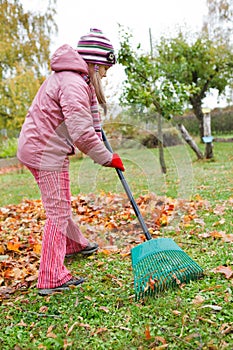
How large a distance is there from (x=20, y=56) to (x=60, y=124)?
12.7m

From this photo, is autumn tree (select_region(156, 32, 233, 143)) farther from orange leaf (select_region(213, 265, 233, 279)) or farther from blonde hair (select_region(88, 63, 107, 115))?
orange leaf (select_region(213, 265, 233, 279))

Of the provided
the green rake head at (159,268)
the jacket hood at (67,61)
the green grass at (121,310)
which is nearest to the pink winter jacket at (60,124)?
the jacket hood at (67,61)

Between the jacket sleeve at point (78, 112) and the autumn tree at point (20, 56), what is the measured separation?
11476mm

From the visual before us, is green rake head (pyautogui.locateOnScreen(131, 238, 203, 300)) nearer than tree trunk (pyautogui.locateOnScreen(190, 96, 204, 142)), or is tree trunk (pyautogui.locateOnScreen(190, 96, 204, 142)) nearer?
green rake head (pyautogui.locateOnScreen(131, 238, 203, 300))

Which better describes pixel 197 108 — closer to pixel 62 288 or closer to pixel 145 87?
pixel 145 87

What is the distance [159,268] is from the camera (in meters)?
2.29

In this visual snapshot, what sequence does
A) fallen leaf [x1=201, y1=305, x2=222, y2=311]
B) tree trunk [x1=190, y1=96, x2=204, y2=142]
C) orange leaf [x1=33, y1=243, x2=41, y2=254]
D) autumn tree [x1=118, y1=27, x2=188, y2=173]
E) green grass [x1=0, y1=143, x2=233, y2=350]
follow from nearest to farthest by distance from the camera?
green grass [x1=0, y1=143, x2=233, y2=350]
fallen leaf [x1=201, y1=305, x2=222, y2=311]
orange leaf [x1=33, y1=243, x2=41, y2=254]
autumn tree [x1=118, y1=27, x2=188, y2=173]
tree trunk [x1=190, y1=96, x2=204, y2=142]

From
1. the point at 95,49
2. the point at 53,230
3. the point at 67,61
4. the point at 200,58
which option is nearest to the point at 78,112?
the point at 67,61

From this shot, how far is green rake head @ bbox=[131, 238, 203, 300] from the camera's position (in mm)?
2238

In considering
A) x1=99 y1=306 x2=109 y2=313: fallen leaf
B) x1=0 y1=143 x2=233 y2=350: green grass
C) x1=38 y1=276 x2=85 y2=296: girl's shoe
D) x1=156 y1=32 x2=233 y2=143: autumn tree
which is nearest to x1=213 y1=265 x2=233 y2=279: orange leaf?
x1=0 y1=143 x2=233 y2=350: green grass

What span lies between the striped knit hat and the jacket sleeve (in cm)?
18

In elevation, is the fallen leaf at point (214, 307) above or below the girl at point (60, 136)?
below

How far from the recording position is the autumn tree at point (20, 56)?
1338 centimetres

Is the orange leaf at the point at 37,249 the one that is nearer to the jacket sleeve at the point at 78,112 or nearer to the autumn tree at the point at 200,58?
the jacket sleeve at the point at 78,112
